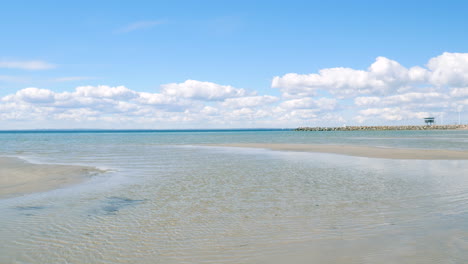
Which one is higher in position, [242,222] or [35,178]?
[242,222]

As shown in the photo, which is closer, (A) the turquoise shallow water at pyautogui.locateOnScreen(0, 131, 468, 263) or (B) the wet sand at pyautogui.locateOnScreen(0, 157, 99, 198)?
(A) the turquoise shallow water at pyautogui.locateOnScreen(0, 131, 468, 263)

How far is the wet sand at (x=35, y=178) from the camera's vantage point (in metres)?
14.9

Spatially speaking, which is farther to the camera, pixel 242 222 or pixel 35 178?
pixel 35 178

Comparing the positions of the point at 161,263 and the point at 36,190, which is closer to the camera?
the point at 161,263

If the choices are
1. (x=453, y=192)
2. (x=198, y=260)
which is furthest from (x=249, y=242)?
(x=453, y=192)

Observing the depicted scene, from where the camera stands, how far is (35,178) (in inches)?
709

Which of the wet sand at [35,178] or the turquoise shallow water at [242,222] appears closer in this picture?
the turquoise shallow water at [242,222]

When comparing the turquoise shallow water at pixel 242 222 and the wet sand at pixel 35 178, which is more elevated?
the turquoise shallow water at pixel 242 222

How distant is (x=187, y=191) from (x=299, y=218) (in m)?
5.76

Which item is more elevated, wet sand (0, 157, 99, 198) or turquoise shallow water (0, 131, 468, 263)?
turquoise shallow water (0, 131, 468, 263)

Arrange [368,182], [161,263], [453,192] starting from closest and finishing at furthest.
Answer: [161,263] < [453,192] < [368,182]

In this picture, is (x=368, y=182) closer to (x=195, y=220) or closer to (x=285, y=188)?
(x=285, y=188)

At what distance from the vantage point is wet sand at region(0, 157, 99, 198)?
14.9 metres

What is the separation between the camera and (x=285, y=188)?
14.5 meters
